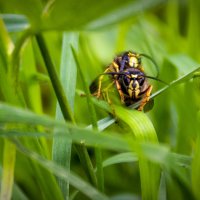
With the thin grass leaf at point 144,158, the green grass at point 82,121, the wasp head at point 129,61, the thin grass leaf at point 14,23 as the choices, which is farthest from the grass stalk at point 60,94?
the wasp head at point 129,61

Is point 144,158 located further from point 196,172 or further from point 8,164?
point 8,164

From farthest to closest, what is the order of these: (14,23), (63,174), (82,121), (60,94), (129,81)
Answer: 1. (82,121)
2. (129,81)
3. (14,23)
4. (60,94)
5. (63,174)

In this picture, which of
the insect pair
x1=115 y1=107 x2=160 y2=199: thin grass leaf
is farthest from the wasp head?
x1=115 y1=107 x2=160 y2=199: thin grass leaf

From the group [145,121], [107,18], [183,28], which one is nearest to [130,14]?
[107,18]

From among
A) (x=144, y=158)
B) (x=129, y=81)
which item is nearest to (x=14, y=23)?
(x=129, y=81)

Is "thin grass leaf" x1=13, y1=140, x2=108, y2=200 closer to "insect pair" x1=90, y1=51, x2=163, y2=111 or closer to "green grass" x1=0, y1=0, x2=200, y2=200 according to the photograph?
"green grass" x1=0, y1=0, x2=200, y2=200

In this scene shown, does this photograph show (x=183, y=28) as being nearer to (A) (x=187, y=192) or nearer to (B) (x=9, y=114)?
(A) (x=187, y=192)
